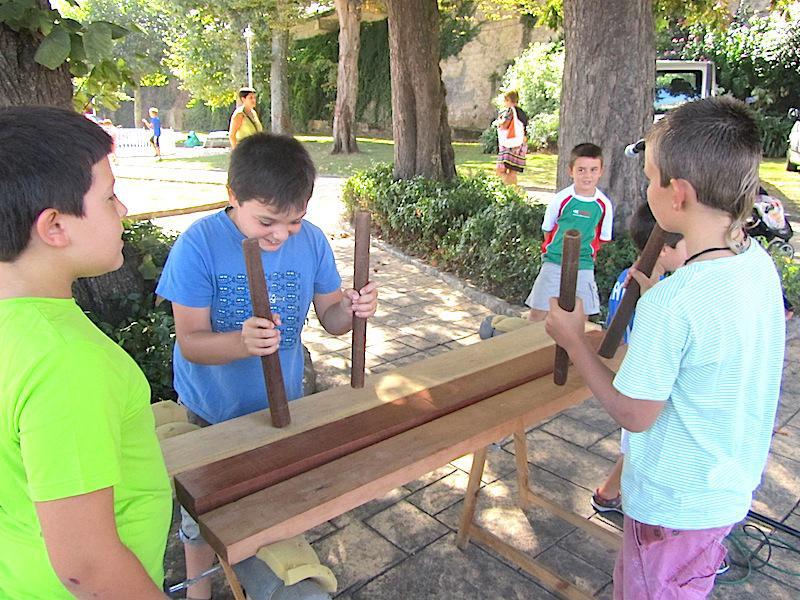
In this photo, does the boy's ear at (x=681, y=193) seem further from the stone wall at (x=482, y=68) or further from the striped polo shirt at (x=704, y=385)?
the stone wall at (x=482, y=68)

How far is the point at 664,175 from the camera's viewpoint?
154cm

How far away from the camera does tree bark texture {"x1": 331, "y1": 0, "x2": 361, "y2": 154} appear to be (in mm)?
18000

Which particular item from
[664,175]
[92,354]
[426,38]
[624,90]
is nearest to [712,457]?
[664,175]

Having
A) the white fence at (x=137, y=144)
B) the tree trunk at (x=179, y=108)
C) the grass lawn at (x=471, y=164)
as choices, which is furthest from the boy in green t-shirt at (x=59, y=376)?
the tree trunk at (x=179, y=108)

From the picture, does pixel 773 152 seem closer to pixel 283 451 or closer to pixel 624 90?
pixel 624 90

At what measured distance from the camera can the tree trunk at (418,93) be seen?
28.5 feet

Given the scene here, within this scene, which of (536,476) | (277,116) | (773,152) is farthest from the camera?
(277,116)

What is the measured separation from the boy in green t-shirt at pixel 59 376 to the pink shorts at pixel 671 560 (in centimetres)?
120

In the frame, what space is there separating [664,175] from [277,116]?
21.9 m

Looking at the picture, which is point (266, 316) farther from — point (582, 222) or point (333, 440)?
point (582, 222)

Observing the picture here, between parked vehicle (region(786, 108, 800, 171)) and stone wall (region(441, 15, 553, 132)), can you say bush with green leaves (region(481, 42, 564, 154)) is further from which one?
parked vehicle (region(786, 108, 800, 171))

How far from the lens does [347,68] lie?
59.7ft

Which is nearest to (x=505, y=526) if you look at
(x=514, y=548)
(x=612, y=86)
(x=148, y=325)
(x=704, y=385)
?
(x=514, y=548)

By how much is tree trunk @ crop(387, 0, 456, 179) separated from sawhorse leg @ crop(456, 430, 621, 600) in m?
6.57
